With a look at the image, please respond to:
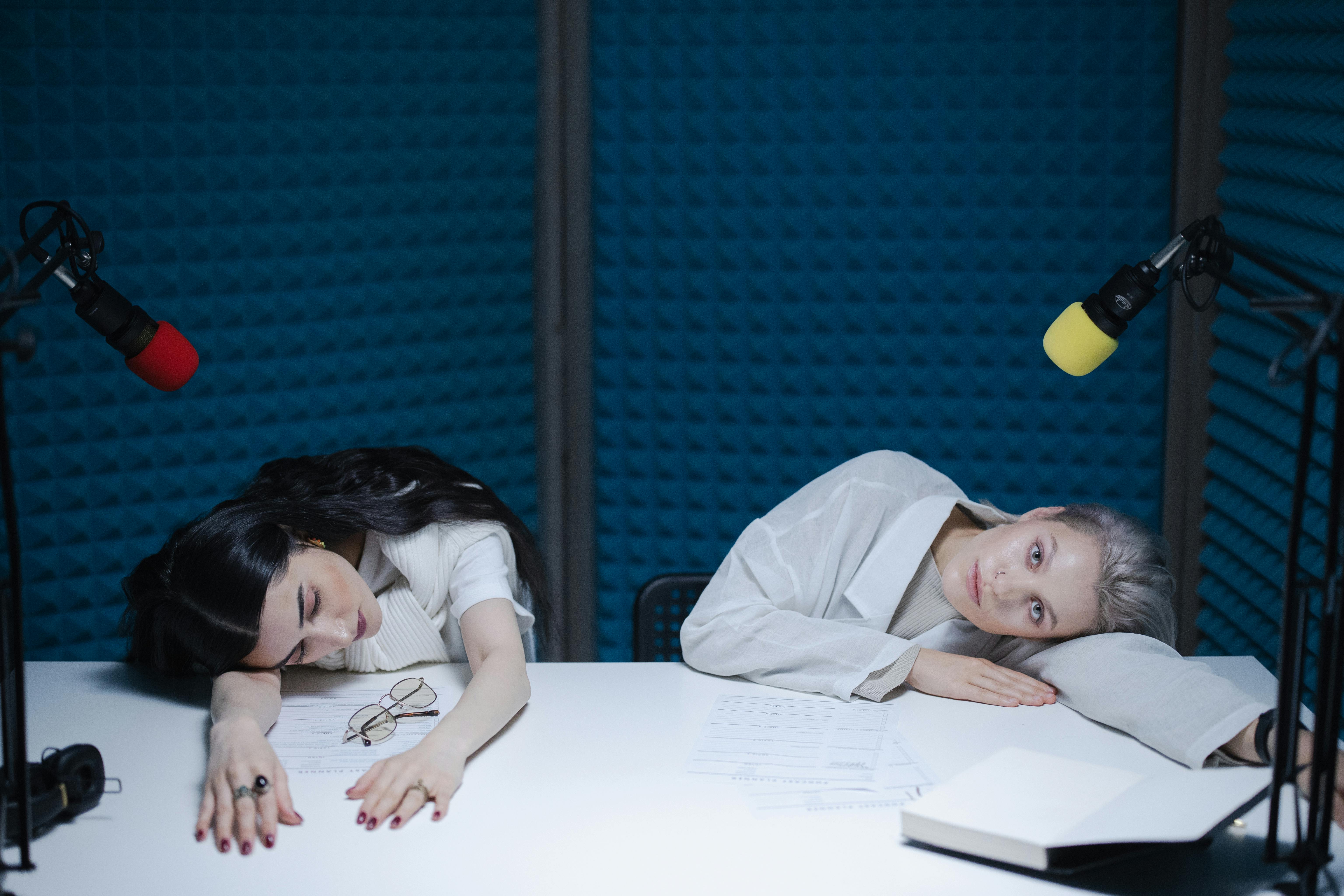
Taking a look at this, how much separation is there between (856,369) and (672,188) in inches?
23.8

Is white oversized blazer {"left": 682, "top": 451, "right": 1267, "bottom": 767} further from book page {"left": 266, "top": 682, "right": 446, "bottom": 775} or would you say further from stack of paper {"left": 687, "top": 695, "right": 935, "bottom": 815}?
book page {"left": 266, "top": 682, "right": 446, "bottom": 775}

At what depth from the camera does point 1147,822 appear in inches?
50.5

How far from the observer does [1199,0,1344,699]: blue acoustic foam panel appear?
2021mm

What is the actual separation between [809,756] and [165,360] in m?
1.00

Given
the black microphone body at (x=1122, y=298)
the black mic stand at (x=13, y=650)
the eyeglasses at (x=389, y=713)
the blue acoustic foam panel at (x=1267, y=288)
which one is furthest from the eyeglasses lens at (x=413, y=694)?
the blue acoustic foam panel at (x=1267, y=288)

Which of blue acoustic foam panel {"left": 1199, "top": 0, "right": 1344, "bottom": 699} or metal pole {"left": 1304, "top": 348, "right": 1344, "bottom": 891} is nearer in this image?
metal pole {"left": 1304, "top": 348, "right": 1344, "bottom": 891}

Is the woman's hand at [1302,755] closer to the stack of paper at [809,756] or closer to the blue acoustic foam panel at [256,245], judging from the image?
the stack of paper at [809,756]

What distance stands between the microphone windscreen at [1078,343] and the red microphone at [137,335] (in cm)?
115

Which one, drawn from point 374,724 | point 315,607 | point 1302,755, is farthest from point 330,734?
point 1302,755

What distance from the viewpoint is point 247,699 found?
1632mm

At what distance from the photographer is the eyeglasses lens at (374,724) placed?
5.32ft

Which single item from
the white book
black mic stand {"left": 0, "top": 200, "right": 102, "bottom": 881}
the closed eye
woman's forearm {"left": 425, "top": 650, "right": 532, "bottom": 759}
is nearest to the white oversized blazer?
the white book

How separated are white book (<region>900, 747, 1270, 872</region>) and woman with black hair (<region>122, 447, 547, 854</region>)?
584mm

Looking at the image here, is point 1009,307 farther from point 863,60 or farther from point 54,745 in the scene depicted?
point 54,745
